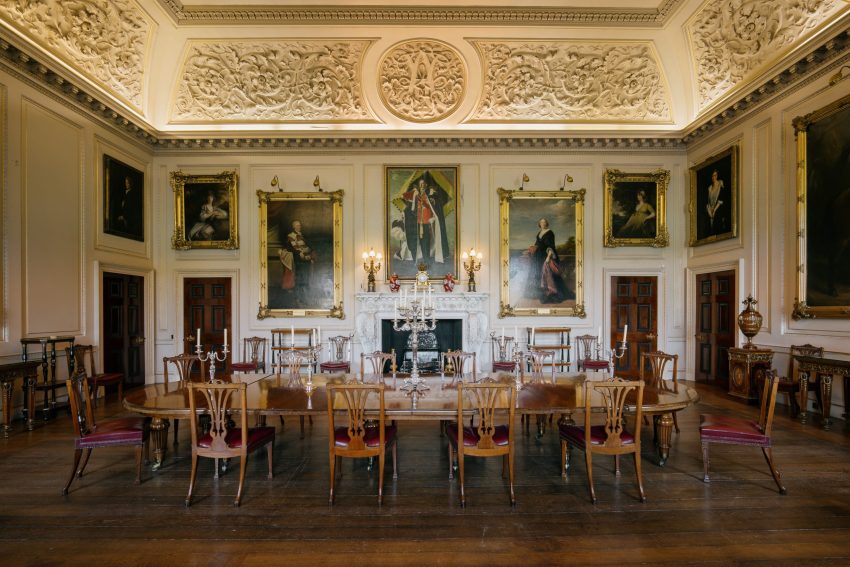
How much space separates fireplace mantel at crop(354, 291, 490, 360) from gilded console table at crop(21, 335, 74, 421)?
16.2ft

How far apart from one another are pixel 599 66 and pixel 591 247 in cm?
A: 392

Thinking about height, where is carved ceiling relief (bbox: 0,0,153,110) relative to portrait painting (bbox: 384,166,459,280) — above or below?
above

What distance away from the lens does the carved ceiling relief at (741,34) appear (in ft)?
21.0

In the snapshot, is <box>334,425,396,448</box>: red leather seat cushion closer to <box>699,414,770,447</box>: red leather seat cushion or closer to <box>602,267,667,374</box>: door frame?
<box>699,414,770,447</box>: red leather seat cushion

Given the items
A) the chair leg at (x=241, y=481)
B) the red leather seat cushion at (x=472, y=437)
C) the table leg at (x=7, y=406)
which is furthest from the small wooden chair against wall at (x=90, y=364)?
the red leather seat cushion at (x=472, y=437)

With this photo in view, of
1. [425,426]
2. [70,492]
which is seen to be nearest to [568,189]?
[425,426]

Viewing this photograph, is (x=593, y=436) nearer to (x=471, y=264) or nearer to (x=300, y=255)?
(x=471, y=264)

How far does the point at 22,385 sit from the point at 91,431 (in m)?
3.49

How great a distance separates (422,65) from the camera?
9.06 m

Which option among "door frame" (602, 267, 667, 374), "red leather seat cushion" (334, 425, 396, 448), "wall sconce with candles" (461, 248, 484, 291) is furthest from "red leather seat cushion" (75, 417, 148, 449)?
"door frame" (602, 267, 667, 374)

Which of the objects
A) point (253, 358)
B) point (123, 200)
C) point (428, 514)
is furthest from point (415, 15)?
point (428, 514)

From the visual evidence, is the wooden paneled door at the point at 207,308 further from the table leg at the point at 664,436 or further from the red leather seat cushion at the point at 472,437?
the table leg at the point at 664,436

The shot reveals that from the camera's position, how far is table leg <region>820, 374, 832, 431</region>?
562 centimetres

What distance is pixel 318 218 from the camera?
9.34 m
